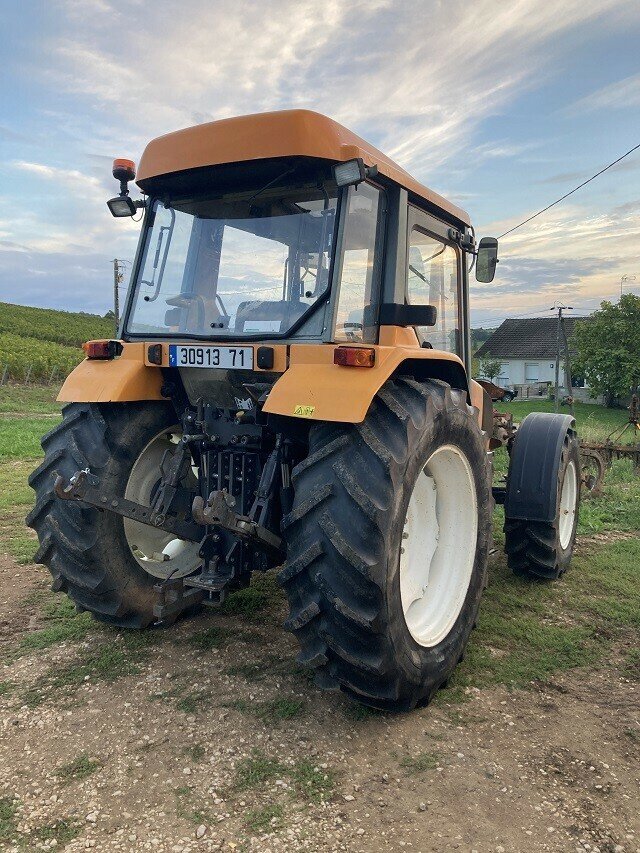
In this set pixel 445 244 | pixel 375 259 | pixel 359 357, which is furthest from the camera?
pixel 445 244

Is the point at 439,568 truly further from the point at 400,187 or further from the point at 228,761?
the point at 400,187

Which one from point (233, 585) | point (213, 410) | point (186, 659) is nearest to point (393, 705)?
point (233, 585)

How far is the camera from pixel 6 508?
671 centimetres

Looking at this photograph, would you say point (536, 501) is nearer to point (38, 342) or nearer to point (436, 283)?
point (436, 283)

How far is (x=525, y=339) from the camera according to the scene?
182 ft

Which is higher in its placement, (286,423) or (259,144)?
(259,144)

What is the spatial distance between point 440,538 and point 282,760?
4.64 ft

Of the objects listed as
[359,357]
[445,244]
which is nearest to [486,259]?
[445,244]

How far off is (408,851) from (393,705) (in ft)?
2.22

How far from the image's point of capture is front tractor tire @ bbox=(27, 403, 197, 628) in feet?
11.2

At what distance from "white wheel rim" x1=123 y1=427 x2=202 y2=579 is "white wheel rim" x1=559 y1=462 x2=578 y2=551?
290 centimetres

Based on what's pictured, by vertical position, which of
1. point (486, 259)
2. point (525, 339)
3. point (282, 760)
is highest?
point (525, 339)

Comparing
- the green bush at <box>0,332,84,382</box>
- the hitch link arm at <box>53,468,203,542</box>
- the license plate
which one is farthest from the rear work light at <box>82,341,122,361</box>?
the green bush at <box>0,332,84,382</box>

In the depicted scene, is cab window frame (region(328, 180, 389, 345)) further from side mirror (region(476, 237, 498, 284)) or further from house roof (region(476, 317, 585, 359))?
house roof (region(476, 317, 585, 359))
